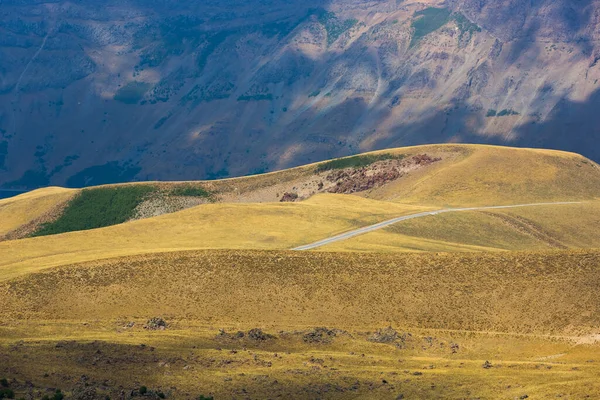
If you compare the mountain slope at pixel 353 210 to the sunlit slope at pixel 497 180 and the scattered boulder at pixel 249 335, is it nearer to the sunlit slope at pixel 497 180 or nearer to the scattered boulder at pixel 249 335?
the sunlit slope at pixel 497 180

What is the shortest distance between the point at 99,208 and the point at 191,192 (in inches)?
690

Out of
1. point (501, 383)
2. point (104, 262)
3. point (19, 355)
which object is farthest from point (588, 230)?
point (19, 355)

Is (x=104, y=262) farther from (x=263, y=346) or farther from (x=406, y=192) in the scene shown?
(x=406, y=192)

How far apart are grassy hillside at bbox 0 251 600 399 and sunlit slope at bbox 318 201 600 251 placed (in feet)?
58.8

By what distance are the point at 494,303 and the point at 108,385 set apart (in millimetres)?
36356

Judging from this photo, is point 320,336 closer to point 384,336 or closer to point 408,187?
point 384,336

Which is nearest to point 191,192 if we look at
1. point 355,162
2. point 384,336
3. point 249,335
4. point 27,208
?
point 27,208

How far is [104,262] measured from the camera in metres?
78.8

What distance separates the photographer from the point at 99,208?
168375 millimetres

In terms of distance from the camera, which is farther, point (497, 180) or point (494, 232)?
point (497, 180)

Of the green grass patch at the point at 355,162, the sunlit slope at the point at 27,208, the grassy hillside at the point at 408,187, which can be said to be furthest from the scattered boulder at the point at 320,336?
the green grass patch at the point at 355,162

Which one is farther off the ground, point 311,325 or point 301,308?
point 301,308

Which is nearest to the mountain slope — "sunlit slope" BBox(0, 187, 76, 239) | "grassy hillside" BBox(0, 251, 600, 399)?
"sunlit slope" BBox(0, 187, 76, 239)

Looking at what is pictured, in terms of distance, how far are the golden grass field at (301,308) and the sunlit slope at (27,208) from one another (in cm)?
5525
